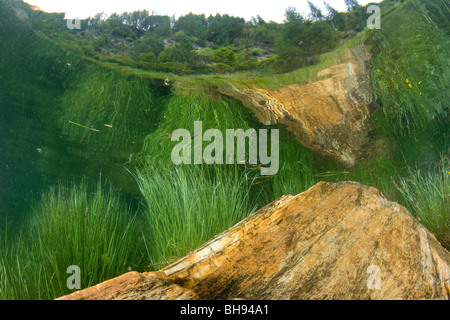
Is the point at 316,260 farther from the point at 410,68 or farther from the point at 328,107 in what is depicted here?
the point at 410,68

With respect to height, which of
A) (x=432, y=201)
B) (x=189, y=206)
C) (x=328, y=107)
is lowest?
(x=432, y=201)

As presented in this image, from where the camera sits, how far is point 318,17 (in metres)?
2.53

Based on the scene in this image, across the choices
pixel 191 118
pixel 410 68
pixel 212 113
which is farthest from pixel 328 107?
pixel 191 118

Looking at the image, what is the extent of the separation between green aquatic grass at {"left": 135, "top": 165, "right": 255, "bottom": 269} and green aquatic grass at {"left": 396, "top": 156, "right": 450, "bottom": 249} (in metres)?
1.19

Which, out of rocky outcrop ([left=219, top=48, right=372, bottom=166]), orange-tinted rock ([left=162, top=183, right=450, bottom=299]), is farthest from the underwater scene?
orange-tinted rock ([left=162, top=183, right=450, bottom=299])

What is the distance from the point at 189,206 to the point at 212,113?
100 centimetres

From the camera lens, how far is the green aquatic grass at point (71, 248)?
1.55 metres

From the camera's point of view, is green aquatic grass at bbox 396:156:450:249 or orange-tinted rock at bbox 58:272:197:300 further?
green aquatic grass at bbox 396:156:450:249

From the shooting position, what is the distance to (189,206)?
188cm

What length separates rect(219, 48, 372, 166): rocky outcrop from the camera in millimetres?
2486

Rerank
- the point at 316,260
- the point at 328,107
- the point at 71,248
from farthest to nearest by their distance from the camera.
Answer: the point at 328,107
the point at 71,248
the point at 316,260

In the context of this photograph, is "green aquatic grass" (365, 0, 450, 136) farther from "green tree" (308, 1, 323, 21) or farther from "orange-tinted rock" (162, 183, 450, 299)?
"orange-tinted rock" (162, 183, 450, 299)

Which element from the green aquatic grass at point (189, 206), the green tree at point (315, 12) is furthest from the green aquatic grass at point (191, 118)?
the green tree at point (315, 12)

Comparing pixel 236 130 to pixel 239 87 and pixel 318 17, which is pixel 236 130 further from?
pixel 318 17
